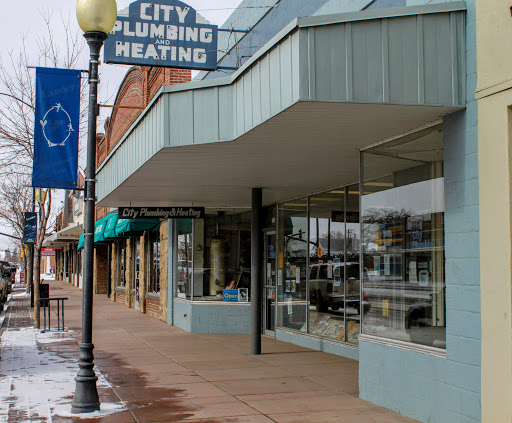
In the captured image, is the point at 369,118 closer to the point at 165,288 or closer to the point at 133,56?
the point at 133,56

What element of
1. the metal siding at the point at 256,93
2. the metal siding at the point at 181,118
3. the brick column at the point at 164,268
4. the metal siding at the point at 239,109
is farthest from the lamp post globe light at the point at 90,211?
the brick column at the point at 164,268

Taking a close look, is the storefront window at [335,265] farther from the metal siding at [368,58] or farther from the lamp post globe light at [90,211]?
the metal siding at [368,58]

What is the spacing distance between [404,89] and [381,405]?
364cm

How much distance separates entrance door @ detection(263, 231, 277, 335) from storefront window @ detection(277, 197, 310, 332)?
1.04ft

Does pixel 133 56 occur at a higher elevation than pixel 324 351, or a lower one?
higher

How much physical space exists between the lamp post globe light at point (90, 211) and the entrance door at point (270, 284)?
22.2 ft

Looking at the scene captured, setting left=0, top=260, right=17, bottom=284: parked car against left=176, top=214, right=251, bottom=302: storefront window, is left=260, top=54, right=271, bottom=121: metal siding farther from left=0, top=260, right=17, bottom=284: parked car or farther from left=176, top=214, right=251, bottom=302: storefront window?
left=0, top=260, right=17, bottom=284: parked car

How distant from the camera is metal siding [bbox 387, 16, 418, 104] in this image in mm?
6051

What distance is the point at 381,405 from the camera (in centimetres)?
742

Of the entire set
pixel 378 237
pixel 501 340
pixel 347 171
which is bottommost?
pixel 501 340

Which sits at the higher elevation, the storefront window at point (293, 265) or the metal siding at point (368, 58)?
the metal siding at point (368, 58)

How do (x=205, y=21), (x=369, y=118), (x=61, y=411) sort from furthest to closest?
(x=205, y=21) → (x=61, y=411) → (x=369, y=118)

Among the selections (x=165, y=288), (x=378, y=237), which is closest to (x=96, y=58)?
(x=378, y=237)

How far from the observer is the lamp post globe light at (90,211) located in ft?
23.9
